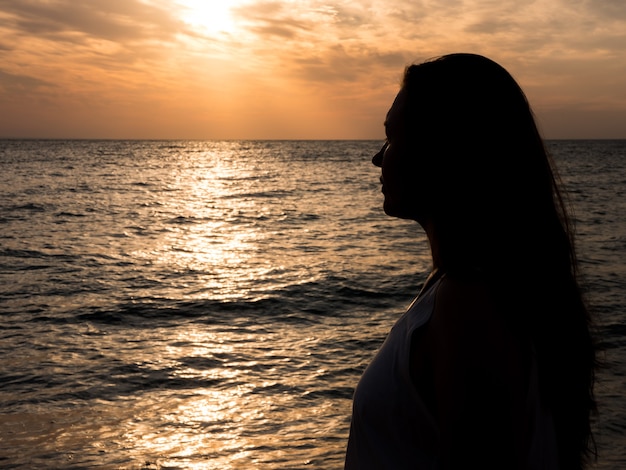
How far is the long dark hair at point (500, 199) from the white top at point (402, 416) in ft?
0.28

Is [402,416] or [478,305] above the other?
[478,305]

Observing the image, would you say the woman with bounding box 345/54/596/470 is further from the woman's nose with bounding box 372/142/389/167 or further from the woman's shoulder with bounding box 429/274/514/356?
the woman's nose with bounding box 372/142/389/167

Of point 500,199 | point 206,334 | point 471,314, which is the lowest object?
point 206,334

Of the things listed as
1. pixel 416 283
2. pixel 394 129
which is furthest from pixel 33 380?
pixel 416 283

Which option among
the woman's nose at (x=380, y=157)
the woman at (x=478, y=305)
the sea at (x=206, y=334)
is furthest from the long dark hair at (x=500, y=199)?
the sea at (x=206, y=334)

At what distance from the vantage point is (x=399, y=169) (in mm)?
1540

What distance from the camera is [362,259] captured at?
18.8 metres

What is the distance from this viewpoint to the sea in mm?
6621

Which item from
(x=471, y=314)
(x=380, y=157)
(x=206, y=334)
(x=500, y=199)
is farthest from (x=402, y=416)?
(x=206, y=334)

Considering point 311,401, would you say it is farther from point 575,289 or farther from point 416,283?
point 416,283

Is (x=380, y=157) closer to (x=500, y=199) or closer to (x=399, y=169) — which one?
(x=399, y=169)

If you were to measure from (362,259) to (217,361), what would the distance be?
9.86m

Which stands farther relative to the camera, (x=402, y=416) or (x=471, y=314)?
(x=402, y=416)

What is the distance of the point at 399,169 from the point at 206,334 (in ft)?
32.3
